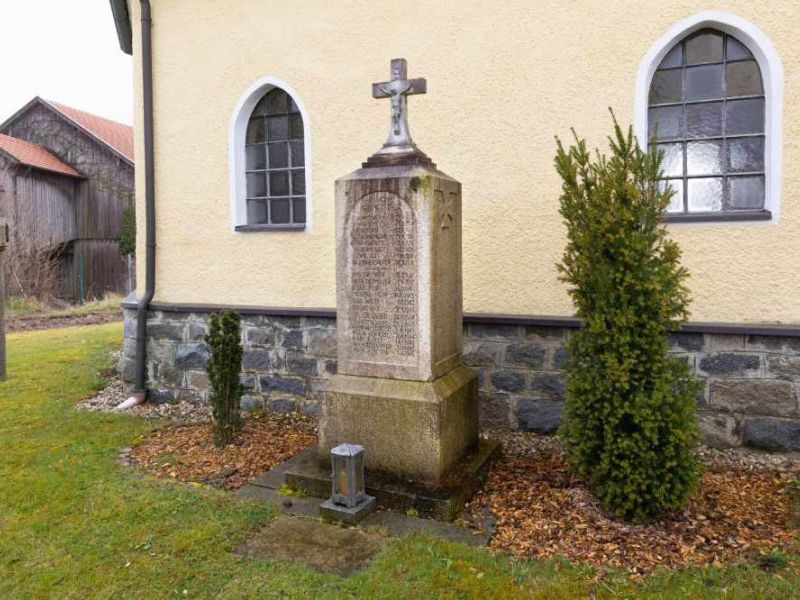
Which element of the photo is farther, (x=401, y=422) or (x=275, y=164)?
(x=275, y=164)

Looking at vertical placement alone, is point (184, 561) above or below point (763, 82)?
below

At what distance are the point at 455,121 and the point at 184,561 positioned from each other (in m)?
4.39

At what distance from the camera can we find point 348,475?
13.3 ft

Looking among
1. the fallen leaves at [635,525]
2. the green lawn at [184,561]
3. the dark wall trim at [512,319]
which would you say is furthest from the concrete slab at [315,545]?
the dark wall trim at [512,319]

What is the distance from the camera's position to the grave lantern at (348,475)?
405 cm

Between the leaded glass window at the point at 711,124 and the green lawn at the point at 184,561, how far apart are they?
3131 mm

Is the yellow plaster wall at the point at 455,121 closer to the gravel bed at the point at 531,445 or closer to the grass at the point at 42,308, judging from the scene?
the gravel bed at the point at 531,445

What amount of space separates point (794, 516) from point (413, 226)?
124 inches

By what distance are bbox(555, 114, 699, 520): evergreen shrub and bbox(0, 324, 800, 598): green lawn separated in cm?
62

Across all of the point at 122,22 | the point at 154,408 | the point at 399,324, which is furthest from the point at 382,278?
the point at 122,22

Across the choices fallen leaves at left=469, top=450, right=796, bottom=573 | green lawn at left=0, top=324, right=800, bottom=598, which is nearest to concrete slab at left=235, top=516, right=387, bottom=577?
green lawn at left=0, top=324, right=800, bottom=598

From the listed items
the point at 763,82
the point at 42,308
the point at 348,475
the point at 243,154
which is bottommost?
the point at 348,475

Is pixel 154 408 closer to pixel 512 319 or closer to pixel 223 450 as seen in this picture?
pixel 223 450

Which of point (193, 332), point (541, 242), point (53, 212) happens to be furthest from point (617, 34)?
point (53, 212)
